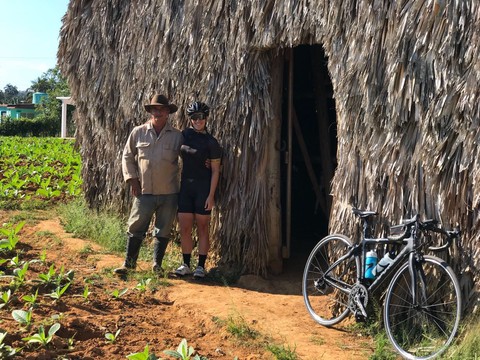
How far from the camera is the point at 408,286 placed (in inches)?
162

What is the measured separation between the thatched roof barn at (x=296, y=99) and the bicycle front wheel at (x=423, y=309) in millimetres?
291

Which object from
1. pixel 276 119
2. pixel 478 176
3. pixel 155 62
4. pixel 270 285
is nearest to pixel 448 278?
pixel 478 176

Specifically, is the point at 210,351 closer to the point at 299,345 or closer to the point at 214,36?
the point at 299,345

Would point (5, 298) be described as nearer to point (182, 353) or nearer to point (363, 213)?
point (182, 353)

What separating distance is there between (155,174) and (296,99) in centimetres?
287

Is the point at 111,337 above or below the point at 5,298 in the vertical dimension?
below

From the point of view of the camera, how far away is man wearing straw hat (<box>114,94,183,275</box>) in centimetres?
591

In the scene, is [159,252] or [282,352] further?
[159,252]

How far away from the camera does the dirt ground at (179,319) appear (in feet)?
12.8

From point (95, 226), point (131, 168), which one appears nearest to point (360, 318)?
point (131, 168)

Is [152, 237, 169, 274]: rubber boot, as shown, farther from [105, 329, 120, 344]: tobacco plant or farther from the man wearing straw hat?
[105, 329, 120, 344]: tobacco plant

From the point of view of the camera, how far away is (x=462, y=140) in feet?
12.9

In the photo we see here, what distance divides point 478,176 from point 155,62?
4184 millimetres

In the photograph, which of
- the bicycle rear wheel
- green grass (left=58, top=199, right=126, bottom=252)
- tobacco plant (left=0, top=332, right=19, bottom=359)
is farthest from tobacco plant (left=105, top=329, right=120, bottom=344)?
green grass (left=58, top=199, right=126, bottom=252)
